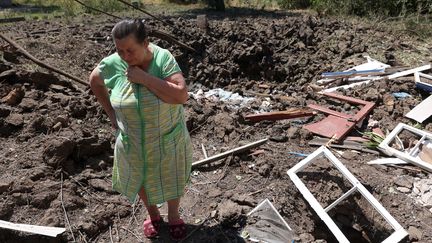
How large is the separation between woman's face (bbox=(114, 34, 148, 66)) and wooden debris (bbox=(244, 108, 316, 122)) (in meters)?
3.15

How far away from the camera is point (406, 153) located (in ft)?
14.7

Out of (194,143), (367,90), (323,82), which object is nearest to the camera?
(194,143)

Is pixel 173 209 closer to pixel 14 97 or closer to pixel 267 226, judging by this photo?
pixel 267 226

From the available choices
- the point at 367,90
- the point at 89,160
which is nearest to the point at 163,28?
the point at 367,90

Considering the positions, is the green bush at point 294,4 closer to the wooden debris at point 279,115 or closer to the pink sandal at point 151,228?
the wooden debris at point 279,115

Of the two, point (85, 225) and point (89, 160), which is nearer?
point (85, 225)

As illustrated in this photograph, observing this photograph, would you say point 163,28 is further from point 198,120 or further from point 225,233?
point 225,233

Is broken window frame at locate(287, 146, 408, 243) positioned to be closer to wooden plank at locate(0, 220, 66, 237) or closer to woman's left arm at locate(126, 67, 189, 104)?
woman's left arm at locate(126, 67, 189, 104)

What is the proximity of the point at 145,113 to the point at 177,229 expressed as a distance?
1.11m

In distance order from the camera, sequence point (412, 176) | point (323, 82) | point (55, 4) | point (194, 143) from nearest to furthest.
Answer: point (412, 176) → point (194, 143) → point (323, 82) → point (55, 4)

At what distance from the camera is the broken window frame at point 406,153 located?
4.30 m

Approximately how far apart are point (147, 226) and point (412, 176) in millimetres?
2755

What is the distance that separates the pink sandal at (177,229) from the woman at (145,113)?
0.16 meters

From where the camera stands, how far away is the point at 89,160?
4258 mm
